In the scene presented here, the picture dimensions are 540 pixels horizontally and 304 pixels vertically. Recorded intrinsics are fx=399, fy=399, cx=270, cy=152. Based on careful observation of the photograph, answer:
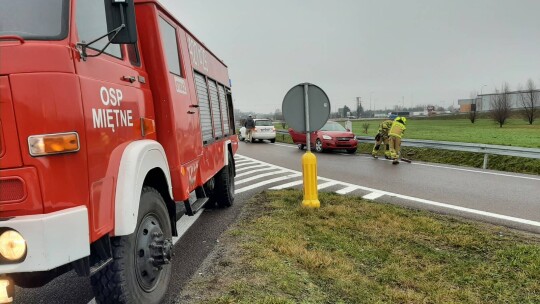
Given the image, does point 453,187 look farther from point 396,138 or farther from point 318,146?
point 318,146

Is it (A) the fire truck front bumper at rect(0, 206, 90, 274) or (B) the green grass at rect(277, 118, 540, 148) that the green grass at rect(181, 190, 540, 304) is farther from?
(B) the green grass at rect(277, 118, 540, 148)

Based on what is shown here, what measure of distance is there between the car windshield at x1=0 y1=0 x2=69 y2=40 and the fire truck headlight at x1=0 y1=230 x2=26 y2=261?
1.08m

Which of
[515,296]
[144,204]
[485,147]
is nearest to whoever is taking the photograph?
[144,204]

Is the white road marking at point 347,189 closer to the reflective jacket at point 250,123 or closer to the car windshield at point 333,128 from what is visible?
the car windshield at point 333,128

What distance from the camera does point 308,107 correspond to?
21.9ft

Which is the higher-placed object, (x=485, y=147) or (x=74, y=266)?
(x=74, y=266)

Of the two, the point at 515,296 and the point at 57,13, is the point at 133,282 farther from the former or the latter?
the point at 515,296

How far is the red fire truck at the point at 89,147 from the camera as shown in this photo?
2.04 meters

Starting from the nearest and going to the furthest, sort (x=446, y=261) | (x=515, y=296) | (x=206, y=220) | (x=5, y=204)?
(x=5, y=204), (x=515, y=296), (x=446, y=261), (x=206, y=220)

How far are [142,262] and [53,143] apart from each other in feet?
4.09

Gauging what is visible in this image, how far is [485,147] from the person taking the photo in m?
12.9

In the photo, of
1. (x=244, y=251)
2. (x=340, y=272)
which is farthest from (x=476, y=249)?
(x=244, y=251)

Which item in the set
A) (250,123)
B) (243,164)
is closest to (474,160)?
(243,164)

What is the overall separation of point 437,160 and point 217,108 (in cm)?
1126
